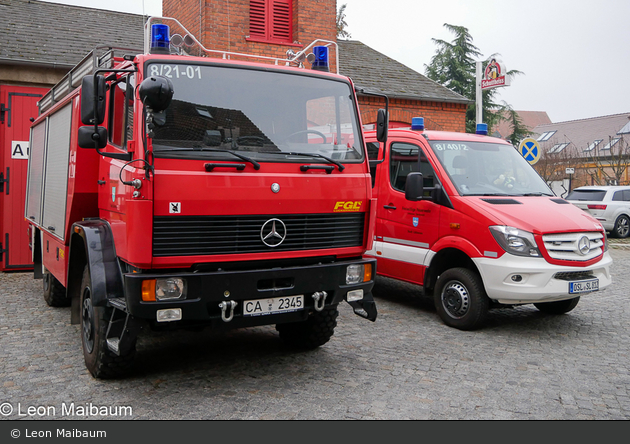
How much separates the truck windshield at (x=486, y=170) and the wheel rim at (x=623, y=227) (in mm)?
13392

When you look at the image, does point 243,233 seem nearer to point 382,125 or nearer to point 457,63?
point 382,125

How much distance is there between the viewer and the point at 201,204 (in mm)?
4266

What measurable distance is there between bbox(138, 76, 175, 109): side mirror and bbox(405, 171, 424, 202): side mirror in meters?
3.73

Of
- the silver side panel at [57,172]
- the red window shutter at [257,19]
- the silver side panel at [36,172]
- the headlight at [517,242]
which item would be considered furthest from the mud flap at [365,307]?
the red window shutter at [257,19]

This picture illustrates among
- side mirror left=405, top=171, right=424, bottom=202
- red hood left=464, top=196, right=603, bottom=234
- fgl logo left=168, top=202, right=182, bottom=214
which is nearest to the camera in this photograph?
fgl logo left=168, top=202, right=182, bottom=214

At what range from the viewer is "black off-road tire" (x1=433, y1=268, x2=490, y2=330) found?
6613 millimetres

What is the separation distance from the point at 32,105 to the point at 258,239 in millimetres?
8217

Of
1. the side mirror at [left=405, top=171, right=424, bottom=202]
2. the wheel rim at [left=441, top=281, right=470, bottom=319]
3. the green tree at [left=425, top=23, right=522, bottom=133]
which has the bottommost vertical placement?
the wheel rim at [left=441, top=281, right=470, bottom=319]

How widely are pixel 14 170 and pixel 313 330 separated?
765cm

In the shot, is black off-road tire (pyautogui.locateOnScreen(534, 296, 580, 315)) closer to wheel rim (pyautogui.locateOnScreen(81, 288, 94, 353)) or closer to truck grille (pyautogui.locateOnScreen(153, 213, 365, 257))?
truck grille (pyautogui.locateOnScreen(153, 213, 365, 257))

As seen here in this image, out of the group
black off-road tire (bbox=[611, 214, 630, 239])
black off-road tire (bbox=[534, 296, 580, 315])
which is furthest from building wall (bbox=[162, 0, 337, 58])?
black off-road tire (bbox=[611, 214, 630, 239])

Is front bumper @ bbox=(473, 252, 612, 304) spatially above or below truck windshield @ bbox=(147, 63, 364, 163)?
below
